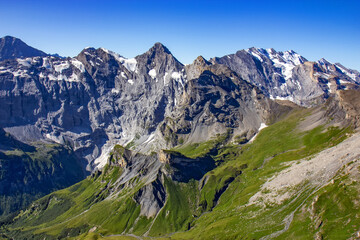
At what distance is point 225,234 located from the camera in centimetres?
16038

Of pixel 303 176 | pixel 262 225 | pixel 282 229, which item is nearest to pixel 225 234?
pixel 262 225

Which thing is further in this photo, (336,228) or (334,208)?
(334,208)

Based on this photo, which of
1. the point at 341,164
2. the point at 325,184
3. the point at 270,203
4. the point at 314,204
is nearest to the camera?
the point at 314,204

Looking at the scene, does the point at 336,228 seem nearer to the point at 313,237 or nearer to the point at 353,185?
A: the point at 313,237

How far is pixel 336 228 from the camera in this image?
10406cm

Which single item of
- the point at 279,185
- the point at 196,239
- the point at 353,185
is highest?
the point at 353,185

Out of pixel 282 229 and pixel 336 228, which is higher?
pixel 336 228

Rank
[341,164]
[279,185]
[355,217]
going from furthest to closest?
[279,185]
[341,164]
[355,217]

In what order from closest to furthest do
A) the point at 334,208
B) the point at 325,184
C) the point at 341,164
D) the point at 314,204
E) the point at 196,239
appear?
1. the point at 334,208
2. the point at 314,204
3. the point at 325,184
4. the point at 341,164
5. the point at 196,239

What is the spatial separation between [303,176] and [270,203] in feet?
80.9

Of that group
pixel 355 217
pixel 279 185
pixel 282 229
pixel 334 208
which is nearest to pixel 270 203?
pixel 279 185

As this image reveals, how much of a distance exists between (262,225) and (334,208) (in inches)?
1496

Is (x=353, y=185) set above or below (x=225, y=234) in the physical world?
above

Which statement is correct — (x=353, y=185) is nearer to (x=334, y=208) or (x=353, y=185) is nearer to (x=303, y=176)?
(x=334, y=208)
